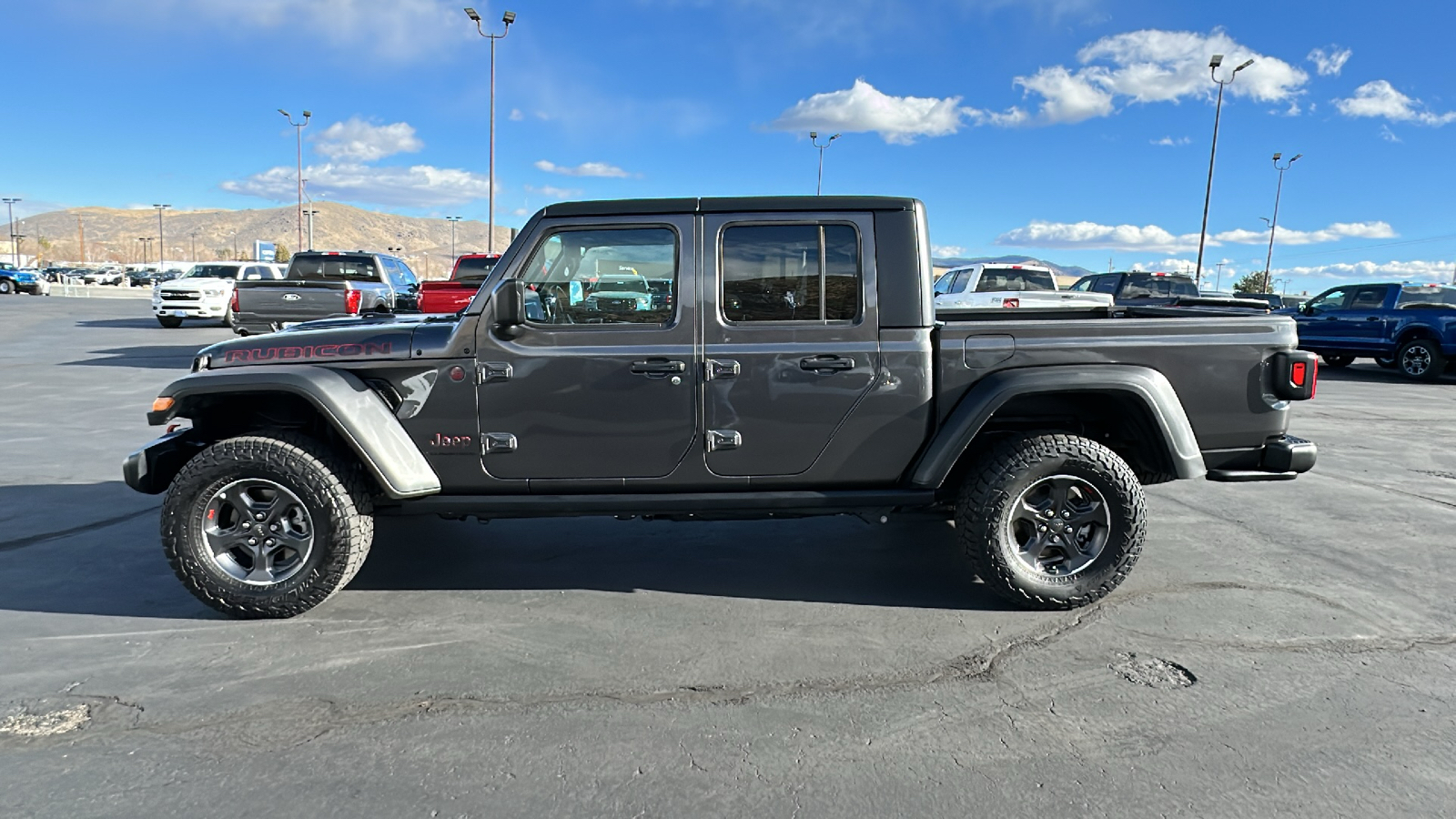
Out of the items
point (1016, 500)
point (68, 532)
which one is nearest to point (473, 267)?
point (68, 532)

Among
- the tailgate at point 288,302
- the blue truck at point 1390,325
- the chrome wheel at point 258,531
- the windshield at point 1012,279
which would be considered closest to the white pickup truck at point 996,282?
the windshield at point 1012,279

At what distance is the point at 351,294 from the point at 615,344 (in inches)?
381

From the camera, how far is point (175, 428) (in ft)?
13.7

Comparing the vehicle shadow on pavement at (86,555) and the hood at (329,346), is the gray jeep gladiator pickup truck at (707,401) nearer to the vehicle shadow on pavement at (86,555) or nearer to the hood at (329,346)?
the hood at (329,346)

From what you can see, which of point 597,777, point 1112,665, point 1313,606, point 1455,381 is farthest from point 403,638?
point 1455,381

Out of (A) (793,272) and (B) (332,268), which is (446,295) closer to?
(B) (332,268)

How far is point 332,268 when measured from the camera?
619 inches

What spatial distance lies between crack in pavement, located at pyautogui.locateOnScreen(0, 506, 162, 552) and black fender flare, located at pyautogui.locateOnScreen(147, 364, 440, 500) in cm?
186

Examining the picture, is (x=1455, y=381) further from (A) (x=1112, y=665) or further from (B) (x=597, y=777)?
(B) (x=597, y=777)

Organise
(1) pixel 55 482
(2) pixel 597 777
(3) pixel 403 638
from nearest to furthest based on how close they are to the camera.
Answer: (2) pixel 597 777, (3) pixel 403 638, (1) pixel 55 482

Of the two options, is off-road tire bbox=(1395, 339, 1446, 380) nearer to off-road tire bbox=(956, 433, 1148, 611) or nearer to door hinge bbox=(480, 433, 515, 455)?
off-road tire bbox=(956, 433, 1148, 611)

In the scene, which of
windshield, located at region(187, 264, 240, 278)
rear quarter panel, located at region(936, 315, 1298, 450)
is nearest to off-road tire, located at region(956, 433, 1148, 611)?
rear quarter panel, located at region(936, 315, 1298, 450)

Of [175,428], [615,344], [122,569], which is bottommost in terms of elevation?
[122,569]

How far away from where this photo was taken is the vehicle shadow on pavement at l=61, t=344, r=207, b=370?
42.9ft
